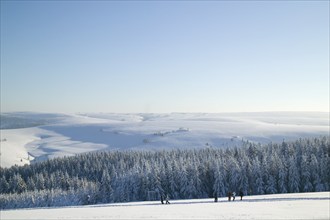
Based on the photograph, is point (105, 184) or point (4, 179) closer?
point (105, 184)

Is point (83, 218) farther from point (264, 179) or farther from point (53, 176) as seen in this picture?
point (53, 176)

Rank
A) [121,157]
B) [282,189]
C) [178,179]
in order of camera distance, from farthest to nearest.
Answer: [121,157], [178,179], [282,189]

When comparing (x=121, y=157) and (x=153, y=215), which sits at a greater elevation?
(x=153, y=215)

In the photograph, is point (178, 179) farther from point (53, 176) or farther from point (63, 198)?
point (53, 176)

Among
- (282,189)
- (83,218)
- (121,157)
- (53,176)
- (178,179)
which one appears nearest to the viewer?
(83,218)

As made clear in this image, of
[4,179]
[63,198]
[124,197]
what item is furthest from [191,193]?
[4,179]

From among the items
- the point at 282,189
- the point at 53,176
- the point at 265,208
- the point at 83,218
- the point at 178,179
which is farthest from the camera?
the point at 53,176

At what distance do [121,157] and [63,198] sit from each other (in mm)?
47944

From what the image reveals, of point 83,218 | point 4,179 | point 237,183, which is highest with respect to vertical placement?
point 83,218

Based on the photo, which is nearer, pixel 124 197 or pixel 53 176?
pixel 124 197

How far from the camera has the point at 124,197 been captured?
8519 cm

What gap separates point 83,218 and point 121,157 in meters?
99.5

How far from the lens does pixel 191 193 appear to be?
8125cm

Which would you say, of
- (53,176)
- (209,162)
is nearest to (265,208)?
(209,162)
